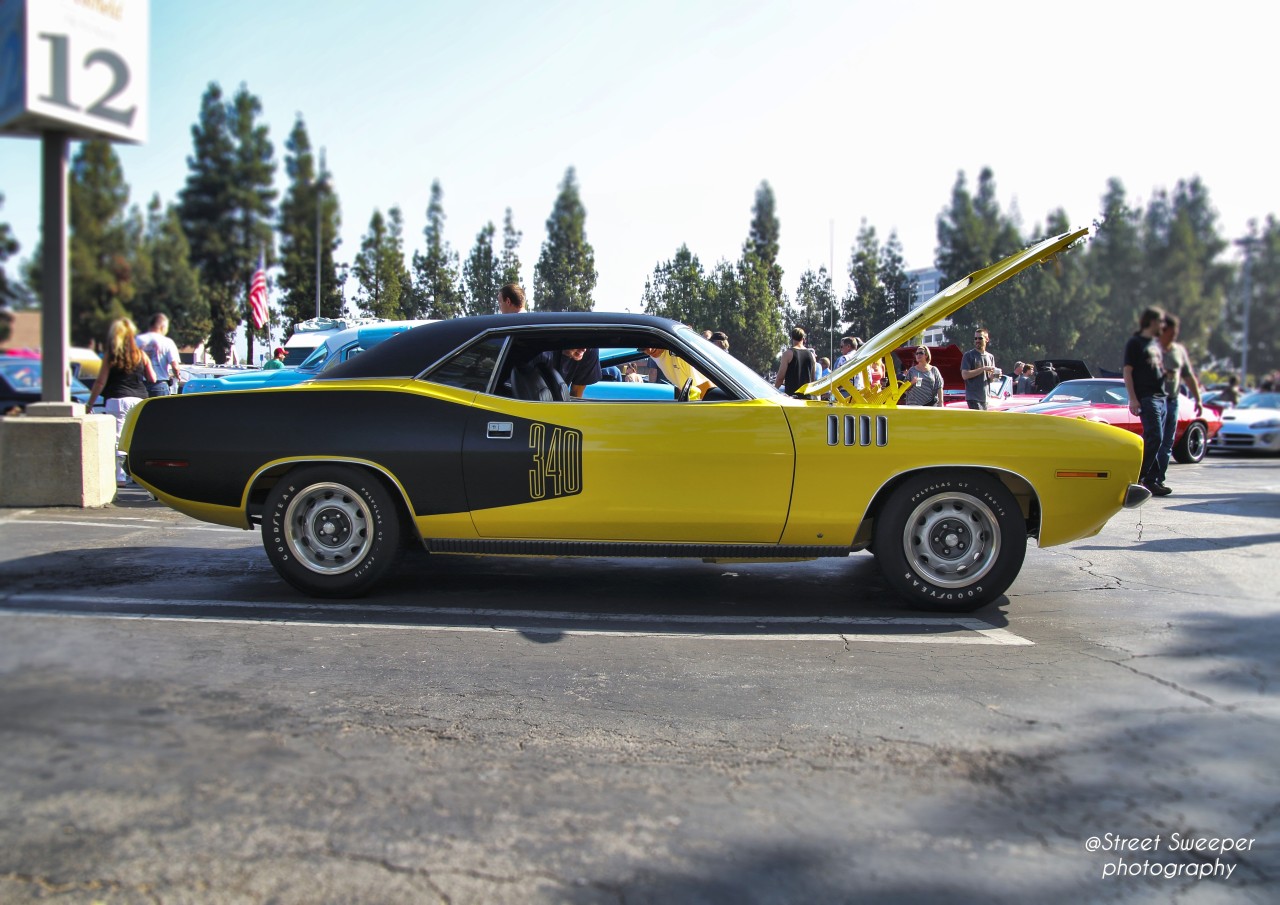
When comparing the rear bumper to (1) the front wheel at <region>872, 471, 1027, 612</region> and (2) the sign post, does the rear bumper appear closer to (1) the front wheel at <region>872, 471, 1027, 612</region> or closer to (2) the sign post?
(1) the front wheel at <region>872, 471, 1027, 612</region>

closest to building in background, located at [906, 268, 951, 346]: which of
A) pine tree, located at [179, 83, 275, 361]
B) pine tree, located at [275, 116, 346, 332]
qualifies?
pine tree, located at [275, 116, 346, 332]

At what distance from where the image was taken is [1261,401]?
66.1ft

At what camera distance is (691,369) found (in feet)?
18.1

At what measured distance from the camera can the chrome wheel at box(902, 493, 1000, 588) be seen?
16.8 ft

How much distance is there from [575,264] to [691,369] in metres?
5.19

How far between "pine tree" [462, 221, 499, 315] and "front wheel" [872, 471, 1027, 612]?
24.0ft

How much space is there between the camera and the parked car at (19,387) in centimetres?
2122

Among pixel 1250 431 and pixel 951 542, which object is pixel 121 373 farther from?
pixel 1250 431

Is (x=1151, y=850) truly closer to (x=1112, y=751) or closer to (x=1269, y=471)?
(x=1112, y=751)

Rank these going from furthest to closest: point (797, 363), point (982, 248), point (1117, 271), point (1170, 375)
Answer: point (982, 248) < point (797, 363) < point (1170, 375) < point (1117, 271)

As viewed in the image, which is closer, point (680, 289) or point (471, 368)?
point (471, 368)

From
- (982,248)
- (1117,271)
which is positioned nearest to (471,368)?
(1117,271)

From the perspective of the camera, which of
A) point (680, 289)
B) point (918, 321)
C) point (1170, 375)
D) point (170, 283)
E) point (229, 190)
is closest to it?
point (918, 321)

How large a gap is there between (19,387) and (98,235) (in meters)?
11.3
